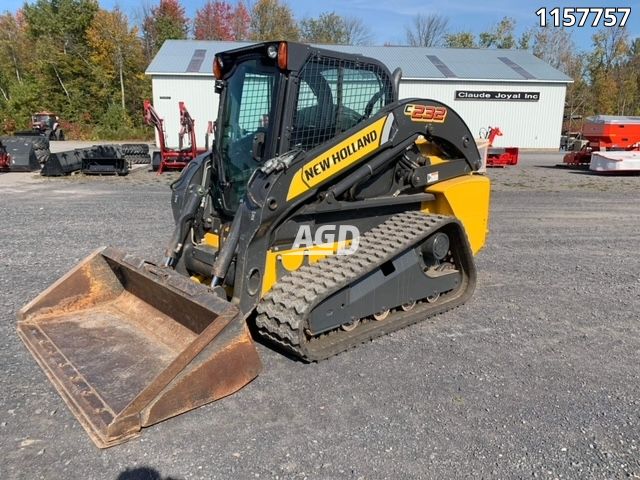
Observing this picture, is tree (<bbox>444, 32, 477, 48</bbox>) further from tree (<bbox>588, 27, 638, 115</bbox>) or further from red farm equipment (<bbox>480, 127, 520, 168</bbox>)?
red farm equipment (<bbox>480, 127, 520, 168</bbox>)

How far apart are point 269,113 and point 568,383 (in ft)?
9.29

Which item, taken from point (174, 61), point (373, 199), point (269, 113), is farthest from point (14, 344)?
point (174, 61)

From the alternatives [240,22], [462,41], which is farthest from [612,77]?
[240,22]

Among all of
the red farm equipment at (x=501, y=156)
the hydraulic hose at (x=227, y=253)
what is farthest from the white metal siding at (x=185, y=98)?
the hydraulic hose at (x=227, y=253)

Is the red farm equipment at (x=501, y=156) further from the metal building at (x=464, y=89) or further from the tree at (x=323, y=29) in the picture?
the tree at (x=323, y=29)

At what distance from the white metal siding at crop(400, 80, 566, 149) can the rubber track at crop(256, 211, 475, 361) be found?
23.9 m

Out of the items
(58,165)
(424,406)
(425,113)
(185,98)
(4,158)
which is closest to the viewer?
(424,406)

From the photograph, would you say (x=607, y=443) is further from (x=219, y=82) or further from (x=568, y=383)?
(x=219, y=82)

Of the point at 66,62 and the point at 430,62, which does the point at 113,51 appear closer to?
the point at 66,62

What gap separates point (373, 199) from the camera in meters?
4.38

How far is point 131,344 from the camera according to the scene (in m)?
3.56

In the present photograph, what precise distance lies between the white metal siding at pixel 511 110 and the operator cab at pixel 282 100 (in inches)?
930

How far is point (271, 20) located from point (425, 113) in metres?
52.4

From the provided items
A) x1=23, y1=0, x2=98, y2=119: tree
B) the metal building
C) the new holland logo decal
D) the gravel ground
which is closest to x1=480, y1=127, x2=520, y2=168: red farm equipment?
the metal building
